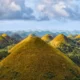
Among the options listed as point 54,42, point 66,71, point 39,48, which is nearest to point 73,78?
point 66,71

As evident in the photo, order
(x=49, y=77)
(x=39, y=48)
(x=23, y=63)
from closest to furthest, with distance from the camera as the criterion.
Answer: (x=49, y=77), (x=23, y=63), (x=39, y=48)

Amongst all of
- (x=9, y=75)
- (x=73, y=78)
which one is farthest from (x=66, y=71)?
(x=9, y=75)

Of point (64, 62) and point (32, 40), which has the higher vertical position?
point (32, 40)

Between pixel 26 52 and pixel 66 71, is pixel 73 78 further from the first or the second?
pixel 26 52

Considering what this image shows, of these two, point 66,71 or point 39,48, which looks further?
point 39,48

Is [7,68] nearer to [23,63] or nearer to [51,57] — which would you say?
[23,63]

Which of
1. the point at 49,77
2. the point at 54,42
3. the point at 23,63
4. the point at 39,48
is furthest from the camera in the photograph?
the point at 54,42
